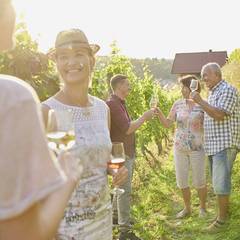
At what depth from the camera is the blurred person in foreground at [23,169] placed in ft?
3.45

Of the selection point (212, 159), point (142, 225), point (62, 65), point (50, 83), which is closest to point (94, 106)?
point (62, 65)

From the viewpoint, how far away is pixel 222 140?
5523 mm

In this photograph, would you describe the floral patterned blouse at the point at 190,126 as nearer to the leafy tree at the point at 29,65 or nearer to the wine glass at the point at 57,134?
the leafy tree at the point at 29,65

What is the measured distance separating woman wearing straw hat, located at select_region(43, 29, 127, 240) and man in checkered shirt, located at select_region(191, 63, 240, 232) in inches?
119

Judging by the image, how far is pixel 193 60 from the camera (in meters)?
56.2

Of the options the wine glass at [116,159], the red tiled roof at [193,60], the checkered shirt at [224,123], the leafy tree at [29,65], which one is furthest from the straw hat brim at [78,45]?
the red tiled roof at [193,60]

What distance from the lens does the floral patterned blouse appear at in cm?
596

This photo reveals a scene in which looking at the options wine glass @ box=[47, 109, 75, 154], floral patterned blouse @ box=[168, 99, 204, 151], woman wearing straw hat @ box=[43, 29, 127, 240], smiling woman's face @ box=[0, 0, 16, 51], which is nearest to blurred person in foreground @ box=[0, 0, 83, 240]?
smiling woman's face @ box=[0, 0, 16, 51]

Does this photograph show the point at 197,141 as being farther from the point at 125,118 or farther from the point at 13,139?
the point at 13,139

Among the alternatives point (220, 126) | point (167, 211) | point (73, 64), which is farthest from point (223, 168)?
point (73, 64)

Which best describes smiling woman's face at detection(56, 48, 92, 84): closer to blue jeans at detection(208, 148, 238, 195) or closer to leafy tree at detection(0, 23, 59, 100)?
leafy tree at detection(0, 23, 59, 100)

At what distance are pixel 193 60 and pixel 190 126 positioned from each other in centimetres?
5131

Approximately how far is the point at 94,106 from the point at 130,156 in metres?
2.98

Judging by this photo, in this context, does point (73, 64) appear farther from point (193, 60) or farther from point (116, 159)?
point (193, 60)
